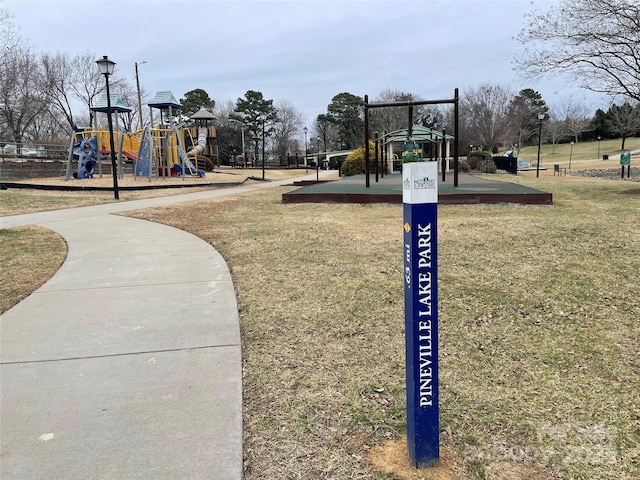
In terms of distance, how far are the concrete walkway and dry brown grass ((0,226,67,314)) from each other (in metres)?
0.22

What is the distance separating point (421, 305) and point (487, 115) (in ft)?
190

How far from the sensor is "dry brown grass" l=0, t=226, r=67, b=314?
5023mm

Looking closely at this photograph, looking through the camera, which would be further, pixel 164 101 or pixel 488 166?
pixel 488 166

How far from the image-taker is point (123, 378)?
117 inches

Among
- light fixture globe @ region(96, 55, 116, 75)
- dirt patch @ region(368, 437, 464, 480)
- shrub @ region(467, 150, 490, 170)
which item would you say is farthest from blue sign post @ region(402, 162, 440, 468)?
shrub @ region(467, 150, 490, 170)

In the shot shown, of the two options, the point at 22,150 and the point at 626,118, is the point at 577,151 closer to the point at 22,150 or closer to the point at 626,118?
the point at 626,118

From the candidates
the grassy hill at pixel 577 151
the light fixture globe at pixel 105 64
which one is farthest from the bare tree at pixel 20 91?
the grassy hill at pixel 577 151

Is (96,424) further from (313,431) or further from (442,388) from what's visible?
(442,388)

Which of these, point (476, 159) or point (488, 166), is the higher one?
point (476, 159)

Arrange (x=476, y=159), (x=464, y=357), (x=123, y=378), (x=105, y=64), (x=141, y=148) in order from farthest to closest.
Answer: (x=476, y=159) → (x=141, y=148) → (x=105, y=64) → (x=464, y=357) → (x=123, y=378)

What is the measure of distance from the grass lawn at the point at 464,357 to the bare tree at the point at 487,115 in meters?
51.5

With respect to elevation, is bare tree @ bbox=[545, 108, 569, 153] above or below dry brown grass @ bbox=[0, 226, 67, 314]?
above

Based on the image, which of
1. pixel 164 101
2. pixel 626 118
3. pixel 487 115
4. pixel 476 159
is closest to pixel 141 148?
pixel 164 101

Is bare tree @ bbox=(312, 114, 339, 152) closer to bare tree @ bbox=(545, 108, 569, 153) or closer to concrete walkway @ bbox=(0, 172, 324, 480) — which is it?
bare tree @ bbox=(545, 108, 569, 153)
